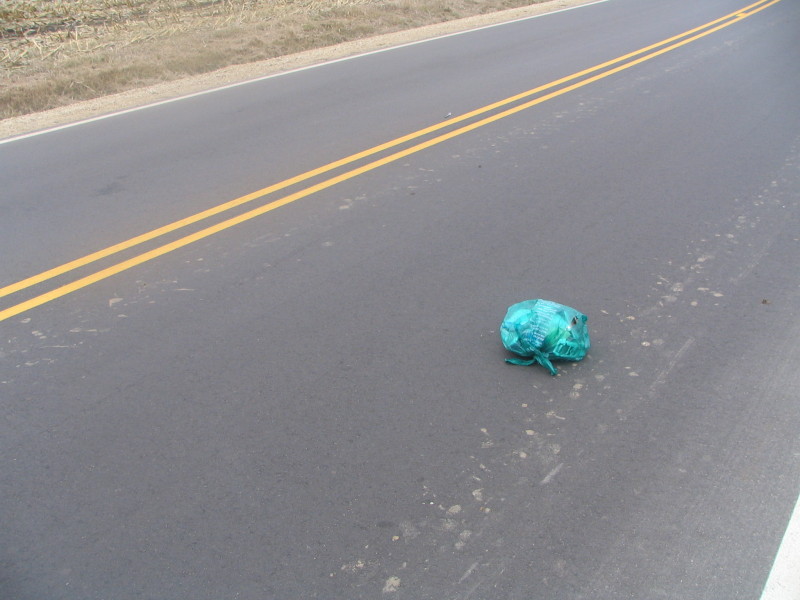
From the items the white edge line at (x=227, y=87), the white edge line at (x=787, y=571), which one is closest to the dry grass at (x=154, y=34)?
the white edge line at (x=227, y=87)

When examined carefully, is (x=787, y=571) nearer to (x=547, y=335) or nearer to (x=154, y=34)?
(x=547, y=335)

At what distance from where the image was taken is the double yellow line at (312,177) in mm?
5547

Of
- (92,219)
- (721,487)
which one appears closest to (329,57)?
(92,219)

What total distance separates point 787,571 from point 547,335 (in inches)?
67.5

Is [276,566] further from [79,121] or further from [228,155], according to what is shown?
[79,121]

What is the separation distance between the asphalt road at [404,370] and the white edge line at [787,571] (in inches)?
1.2

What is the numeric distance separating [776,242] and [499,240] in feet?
6.71

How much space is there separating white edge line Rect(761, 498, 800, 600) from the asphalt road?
0.03 metres

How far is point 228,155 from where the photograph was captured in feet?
26.8

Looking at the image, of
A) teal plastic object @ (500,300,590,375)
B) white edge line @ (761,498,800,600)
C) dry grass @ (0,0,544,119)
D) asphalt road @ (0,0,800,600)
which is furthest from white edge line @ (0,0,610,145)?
white edge line @ (761,498,800,600)

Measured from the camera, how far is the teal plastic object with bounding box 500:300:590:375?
14.4 feet

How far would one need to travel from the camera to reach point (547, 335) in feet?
14.4

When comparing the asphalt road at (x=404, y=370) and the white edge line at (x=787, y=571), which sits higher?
the asphalt road at (x=404, y=370)

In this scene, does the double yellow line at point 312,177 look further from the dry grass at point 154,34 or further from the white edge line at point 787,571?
the dry grass at point 154,34
